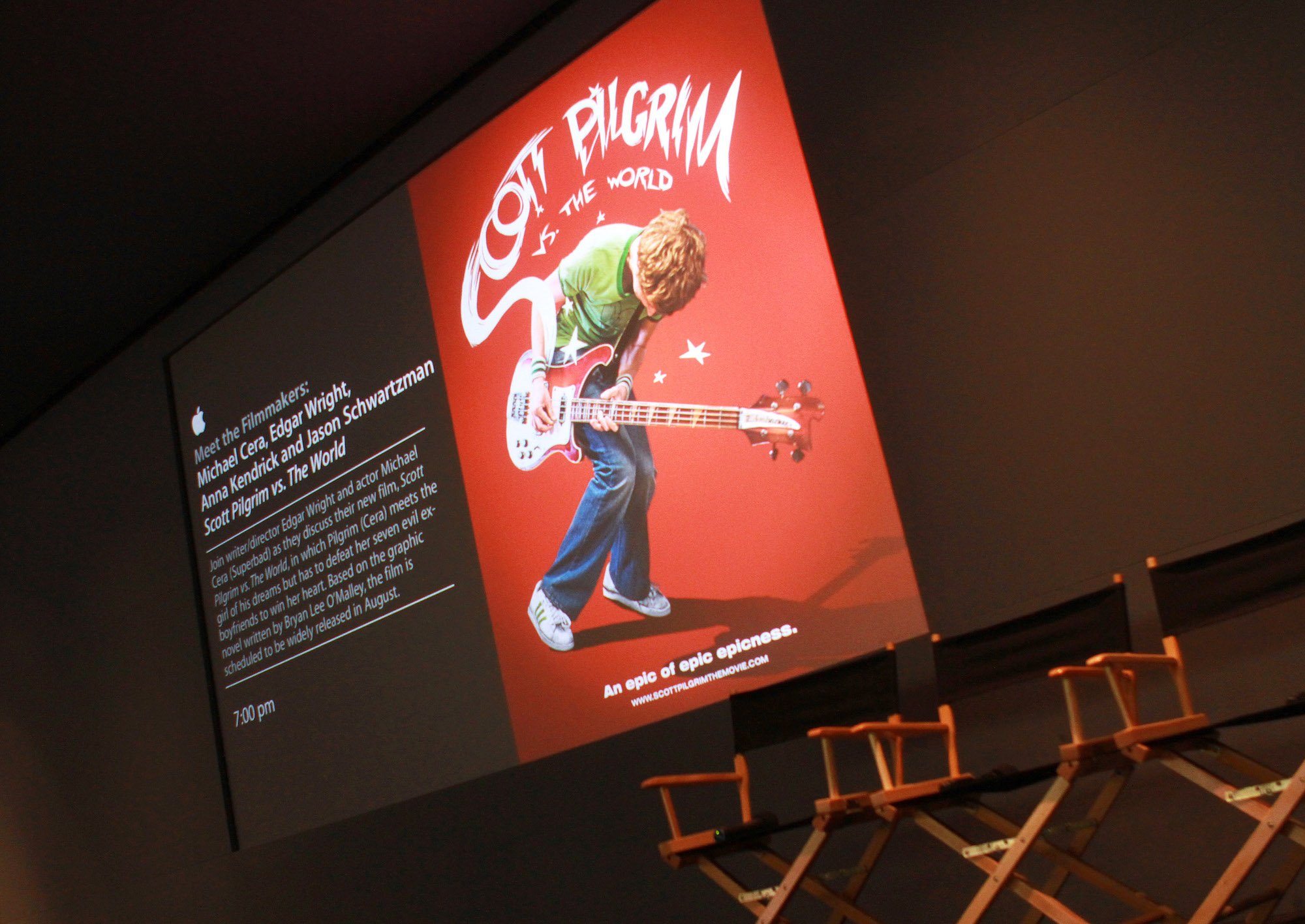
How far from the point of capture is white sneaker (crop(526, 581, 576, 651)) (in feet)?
12.3

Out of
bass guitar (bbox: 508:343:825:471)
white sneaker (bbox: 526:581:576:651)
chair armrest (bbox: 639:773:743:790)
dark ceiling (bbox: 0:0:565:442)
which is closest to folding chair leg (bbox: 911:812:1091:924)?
chair armrest (bbox: 639:773:743:790)

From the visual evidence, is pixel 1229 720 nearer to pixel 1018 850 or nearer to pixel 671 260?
pixel 1018 850

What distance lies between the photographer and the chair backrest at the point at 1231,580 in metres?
2.43

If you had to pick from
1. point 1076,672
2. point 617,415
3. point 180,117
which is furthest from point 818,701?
point 180,117

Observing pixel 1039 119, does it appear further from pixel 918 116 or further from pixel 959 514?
pixel 959 514

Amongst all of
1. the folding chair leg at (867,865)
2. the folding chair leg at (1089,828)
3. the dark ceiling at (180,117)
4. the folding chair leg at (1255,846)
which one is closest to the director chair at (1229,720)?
the folding chair leg at (1255,846)

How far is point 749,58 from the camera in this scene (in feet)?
11.6

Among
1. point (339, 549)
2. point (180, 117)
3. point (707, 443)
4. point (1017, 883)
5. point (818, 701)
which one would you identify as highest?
point (180, 117)

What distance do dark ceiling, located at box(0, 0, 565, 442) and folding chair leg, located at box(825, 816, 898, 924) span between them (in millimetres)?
3112

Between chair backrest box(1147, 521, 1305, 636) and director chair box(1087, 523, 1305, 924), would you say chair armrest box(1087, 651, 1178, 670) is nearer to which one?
director chair box(1087, 523, 1305, 924)

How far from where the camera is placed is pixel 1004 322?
3.17m

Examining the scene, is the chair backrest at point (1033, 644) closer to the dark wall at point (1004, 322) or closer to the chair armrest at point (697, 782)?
the dark wall at point (1004, 322)

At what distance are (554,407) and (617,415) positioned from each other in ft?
0.87

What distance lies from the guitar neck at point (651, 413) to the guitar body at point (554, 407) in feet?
0.11
